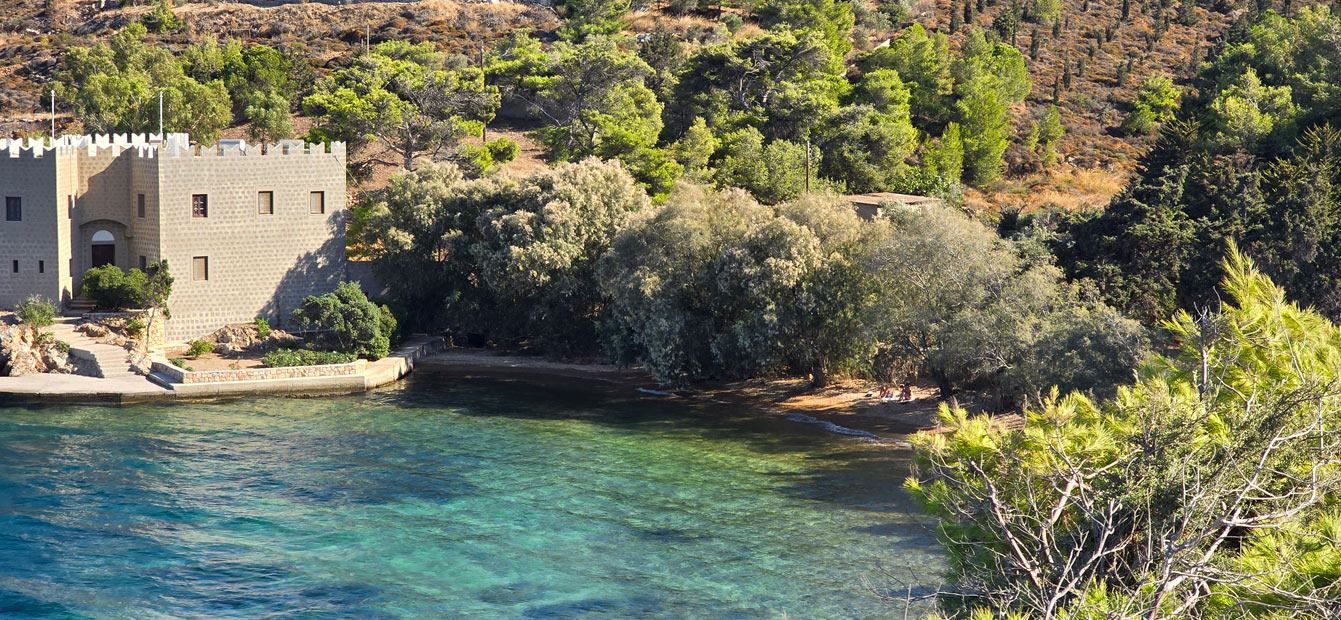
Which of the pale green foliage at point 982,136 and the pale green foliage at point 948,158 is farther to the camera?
the pale green foliage at point 982,136

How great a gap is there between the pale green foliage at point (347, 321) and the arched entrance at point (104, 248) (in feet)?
21.7

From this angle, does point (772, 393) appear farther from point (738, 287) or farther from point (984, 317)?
point (984, 317)

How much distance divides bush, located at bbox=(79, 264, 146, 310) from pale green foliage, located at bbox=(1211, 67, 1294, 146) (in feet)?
129

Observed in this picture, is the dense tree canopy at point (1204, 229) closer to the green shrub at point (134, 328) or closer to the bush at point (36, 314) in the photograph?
the green shrub at point (134, 328)

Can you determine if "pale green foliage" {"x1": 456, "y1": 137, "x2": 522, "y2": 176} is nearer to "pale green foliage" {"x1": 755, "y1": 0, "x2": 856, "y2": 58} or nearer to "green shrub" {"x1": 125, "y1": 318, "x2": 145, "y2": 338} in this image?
"green shrub" {"x1": 125, "y1": 318, "x2": 145, "y2": 338}

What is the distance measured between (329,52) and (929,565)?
202 ft

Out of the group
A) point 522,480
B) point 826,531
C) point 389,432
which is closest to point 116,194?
point 389,432

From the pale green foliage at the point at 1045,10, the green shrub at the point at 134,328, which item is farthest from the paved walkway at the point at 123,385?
the pale green foliage at the point at 1045,10

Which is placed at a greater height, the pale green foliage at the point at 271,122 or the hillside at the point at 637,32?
the hillside at the point at 637,32

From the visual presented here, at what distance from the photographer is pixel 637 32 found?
79250 millimetres

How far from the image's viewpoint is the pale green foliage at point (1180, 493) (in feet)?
45.3

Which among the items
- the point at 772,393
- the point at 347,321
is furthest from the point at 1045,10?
the point at 347,321

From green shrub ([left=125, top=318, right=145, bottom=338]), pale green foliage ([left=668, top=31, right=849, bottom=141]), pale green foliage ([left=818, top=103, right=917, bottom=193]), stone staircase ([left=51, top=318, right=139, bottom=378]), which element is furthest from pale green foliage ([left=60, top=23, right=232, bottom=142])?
pale green foliage ([left=818, top=103, right=917, bottom=193])

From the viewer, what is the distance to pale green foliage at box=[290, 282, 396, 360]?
42156mm
